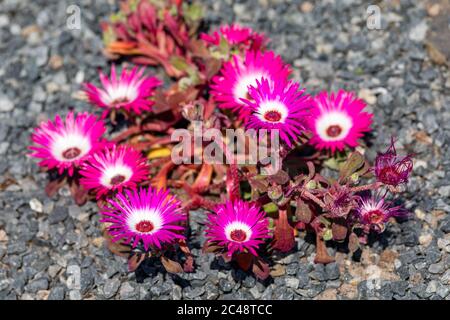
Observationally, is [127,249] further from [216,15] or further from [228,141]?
[216,15]

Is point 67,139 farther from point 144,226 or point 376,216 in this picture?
point 376,216

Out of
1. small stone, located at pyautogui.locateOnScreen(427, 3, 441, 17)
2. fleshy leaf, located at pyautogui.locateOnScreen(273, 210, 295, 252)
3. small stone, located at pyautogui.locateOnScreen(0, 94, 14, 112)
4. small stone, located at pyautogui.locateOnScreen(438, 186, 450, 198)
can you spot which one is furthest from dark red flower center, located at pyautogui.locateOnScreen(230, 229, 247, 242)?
small stone, located at pyautogui.locateOnScreen(427, 3, 441, 17)

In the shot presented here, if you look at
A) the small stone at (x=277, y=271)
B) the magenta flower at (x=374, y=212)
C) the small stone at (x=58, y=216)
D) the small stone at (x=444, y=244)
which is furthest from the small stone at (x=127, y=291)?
the small stone at (x=444, y=244)

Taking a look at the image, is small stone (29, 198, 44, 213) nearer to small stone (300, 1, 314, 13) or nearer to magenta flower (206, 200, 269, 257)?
magenta flower (206, 200, 269, 257)

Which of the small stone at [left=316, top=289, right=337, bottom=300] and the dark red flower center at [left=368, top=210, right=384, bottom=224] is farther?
the small stone at [left=316, top=289, right=337, bottom=300]

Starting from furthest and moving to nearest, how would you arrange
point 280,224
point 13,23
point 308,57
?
point 13,23 < point 308,57 < point 280,224

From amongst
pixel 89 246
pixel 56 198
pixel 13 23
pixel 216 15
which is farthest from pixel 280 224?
pixel 13 23
